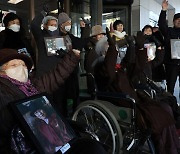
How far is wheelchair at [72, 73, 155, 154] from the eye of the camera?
218 cm

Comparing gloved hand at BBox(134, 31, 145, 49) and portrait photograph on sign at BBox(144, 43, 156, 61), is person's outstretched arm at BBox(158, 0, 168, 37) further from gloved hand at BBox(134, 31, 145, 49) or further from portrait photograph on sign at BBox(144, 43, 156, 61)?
gloved hand at BBox(134, 31, 145, 49)

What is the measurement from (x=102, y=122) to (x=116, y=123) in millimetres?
244

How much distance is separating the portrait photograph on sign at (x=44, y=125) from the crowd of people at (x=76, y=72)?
→ 0.04 m

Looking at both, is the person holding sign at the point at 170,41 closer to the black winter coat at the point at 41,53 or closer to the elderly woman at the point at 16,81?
the black winter coat at the point at 41,53

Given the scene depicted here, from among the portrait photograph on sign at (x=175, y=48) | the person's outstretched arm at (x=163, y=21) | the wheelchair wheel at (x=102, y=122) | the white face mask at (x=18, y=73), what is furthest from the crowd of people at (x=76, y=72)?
the person's outstretched arm at (x=163, y=21)

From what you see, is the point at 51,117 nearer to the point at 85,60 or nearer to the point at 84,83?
the point at 85,60

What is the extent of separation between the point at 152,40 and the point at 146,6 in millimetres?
5518

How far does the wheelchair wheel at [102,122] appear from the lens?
218 centimetres

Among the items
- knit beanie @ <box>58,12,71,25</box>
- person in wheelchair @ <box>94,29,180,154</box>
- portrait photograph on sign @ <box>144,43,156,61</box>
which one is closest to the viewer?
person in wheelchair @ <box>94,29,180,154</box>

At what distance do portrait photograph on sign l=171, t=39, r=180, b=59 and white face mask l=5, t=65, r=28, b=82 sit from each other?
275cm

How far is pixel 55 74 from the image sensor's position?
201 cm

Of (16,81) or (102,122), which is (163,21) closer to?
(102,122)

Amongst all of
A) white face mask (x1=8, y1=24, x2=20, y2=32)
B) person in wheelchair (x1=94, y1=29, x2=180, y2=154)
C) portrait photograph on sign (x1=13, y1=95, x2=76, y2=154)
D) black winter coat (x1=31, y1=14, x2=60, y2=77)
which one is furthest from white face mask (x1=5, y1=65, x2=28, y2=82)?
white face mask (x1=8, y1=24, x2=20, y2=32)

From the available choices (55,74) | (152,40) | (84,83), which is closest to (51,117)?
(55,74)
